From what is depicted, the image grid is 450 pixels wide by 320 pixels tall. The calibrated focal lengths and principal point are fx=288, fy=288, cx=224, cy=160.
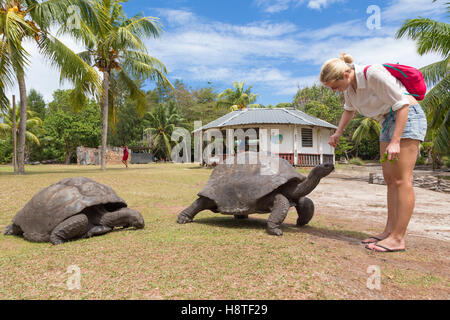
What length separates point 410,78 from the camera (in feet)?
10.4

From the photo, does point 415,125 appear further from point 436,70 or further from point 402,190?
point 436,70

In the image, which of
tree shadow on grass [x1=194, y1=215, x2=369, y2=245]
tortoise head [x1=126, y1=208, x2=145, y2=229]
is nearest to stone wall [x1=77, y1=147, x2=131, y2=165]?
tree shadow on grass [x1=194, y1=215, x2=369, y2=245]

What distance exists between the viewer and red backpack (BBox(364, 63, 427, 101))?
124 inches

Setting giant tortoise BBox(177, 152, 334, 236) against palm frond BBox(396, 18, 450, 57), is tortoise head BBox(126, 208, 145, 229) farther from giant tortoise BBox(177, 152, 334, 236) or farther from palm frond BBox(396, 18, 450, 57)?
palm frond BBox(396, 18, 450, 57)

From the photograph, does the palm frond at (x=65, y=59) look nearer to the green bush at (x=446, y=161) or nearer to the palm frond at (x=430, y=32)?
the palm frond at (x=430, y=32)

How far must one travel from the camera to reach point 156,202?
761 cm

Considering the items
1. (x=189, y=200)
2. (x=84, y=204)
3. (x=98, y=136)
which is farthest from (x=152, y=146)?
(x=84, y=204)

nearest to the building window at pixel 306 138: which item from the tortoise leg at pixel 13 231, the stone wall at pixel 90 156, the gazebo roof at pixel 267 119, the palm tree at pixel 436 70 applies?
the gazebo roof at pixel 267 119

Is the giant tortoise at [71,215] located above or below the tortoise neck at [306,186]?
below

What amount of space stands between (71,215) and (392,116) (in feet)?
13.9

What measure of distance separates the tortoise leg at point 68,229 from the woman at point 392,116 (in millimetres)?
3598

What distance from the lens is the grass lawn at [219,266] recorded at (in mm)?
2271

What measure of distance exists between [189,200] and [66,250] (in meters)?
4.58

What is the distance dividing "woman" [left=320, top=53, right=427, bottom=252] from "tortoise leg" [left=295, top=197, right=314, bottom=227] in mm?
1186
